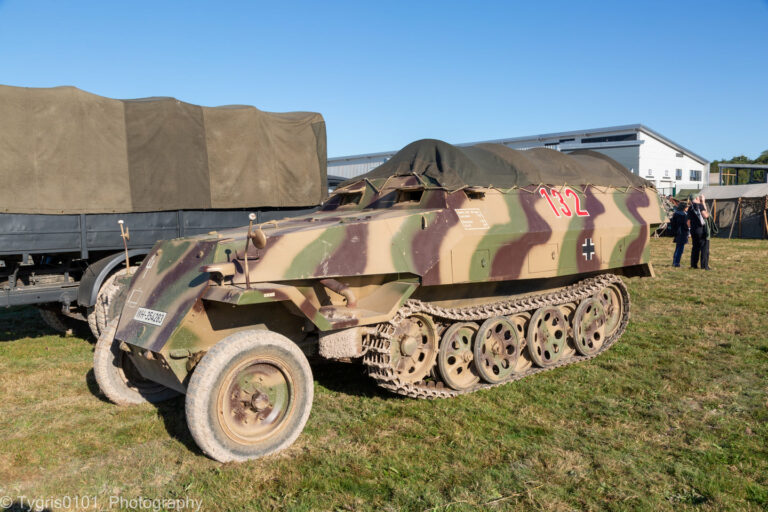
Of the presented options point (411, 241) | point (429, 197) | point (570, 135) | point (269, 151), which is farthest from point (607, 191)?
point (570, 135)

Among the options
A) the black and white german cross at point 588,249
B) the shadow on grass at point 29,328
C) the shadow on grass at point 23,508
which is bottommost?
the shadow on grass at point 23,508

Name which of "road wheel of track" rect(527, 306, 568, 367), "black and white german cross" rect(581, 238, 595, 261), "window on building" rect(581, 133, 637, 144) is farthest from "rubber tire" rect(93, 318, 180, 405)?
"window on building" rect(581, 133, 637, 144)

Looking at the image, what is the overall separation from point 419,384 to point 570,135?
3557cm

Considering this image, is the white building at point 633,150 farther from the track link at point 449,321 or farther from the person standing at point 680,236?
the track link at point 449,321

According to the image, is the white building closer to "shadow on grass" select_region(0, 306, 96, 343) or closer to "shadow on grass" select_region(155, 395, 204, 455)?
"shadow on grass" select_region(0, 306, 96, 343)

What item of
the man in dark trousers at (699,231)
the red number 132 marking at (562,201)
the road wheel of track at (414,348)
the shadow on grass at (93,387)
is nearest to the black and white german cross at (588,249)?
the red number 132 marking at (562,201)

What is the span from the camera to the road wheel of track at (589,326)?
721cm

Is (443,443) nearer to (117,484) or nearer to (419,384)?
(419,384)

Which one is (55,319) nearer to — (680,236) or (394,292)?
(394,292)

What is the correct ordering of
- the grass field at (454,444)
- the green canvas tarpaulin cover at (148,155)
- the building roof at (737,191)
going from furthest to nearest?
the building roof at (737,191)
the green canvas tarpaulin cover at (148,155)
the grass field at (454,444)

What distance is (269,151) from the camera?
30.6 feet

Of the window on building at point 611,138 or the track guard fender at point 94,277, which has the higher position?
the window on building at point 611,138

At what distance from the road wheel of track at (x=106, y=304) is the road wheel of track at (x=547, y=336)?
4595mm

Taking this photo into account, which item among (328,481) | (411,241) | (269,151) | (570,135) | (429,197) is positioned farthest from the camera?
(570,135)
